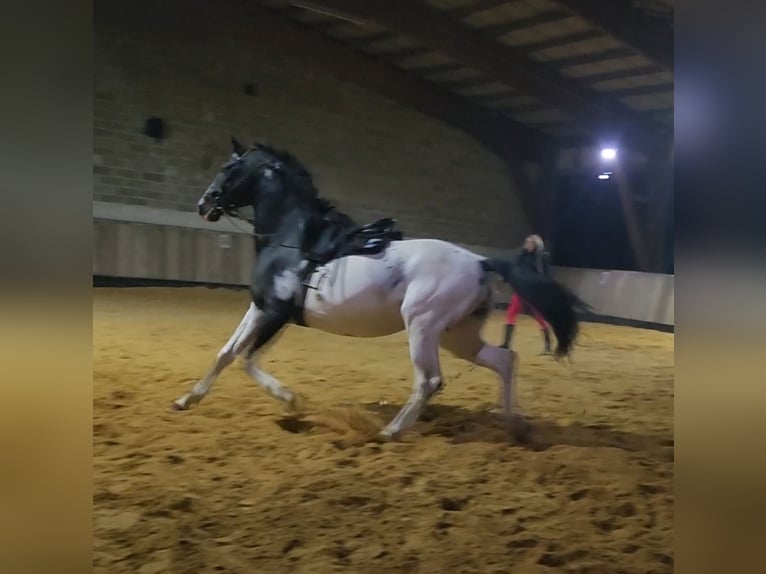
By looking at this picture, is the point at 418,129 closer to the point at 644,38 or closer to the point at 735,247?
the point at 644,38

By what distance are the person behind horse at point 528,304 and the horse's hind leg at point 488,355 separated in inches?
1.2

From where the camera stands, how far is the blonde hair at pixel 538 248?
5.63 feet

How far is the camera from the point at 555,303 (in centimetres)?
171

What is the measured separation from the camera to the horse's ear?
1.79m

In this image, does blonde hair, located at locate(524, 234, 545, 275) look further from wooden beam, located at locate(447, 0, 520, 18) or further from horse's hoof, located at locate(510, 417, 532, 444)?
wooden beam, located at locate(447, 0, 520, 18)

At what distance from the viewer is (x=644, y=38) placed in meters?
1.70

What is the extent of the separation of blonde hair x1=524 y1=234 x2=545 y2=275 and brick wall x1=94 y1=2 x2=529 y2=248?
0.06 metres

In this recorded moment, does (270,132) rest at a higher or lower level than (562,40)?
lower

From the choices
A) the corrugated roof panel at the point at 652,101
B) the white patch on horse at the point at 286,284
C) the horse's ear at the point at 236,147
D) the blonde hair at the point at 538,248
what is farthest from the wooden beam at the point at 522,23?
the white patch on horse at the point at 286,284

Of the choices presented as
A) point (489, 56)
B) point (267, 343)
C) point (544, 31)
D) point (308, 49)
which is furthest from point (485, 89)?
point (267, 343)

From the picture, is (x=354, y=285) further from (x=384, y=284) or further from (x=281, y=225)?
(x=281, y=225)

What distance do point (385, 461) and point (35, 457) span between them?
853 mm

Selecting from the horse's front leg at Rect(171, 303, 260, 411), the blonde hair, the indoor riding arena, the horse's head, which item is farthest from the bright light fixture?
the horse's front leg at Rect(171, 303, 260, 411)

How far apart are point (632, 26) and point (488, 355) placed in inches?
30.4
